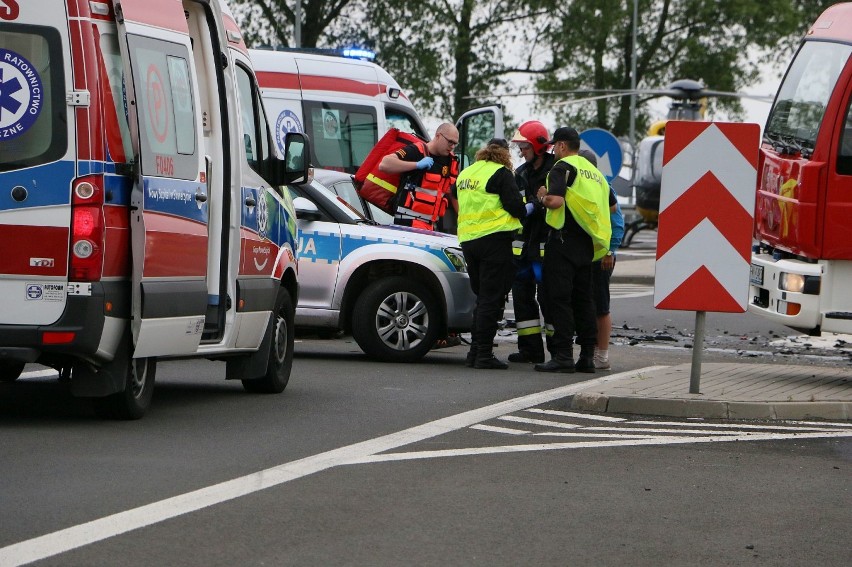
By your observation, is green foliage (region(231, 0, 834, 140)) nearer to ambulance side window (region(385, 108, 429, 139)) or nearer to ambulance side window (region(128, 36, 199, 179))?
ambulance side window (region(385, 108, 429, 139))

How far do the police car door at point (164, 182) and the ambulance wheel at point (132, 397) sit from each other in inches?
6.4

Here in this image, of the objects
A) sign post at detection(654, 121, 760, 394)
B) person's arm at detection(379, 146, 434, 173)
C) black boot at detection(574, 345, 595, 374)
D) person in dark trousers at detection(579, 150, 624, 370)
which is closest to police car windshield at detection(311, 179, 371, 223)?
person's arm at detection(379, 146, 434, 173)

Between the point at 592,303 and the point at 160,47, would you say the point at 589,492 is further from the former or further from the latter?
the point at 592,303

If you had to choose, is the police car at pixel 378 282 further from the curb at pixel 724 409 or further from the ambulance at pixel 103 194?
the ambulance at pixel 103 194

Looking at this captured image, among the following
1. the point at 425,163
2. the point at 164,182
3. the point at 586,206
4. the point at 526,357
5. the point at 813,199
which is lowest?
the point at 526,357

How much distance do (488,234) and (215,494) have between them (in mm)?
6248

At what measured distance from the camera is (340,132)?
64.3ft

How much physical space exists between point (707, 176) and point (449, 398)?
2126 mm

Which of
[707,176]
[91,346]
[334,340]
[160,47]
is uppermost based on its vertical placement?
[160,47]

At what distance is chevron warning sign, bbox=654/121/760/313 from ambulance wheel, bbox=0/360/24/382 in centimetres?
394

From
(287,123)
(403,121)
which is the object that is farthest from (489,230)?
(403,121)

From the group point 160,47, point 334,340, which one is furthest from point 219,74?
point 334,340

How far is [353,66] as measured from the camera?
65.4 feet

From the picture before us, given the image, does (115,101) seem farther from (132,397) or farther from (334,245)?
(334,245)
